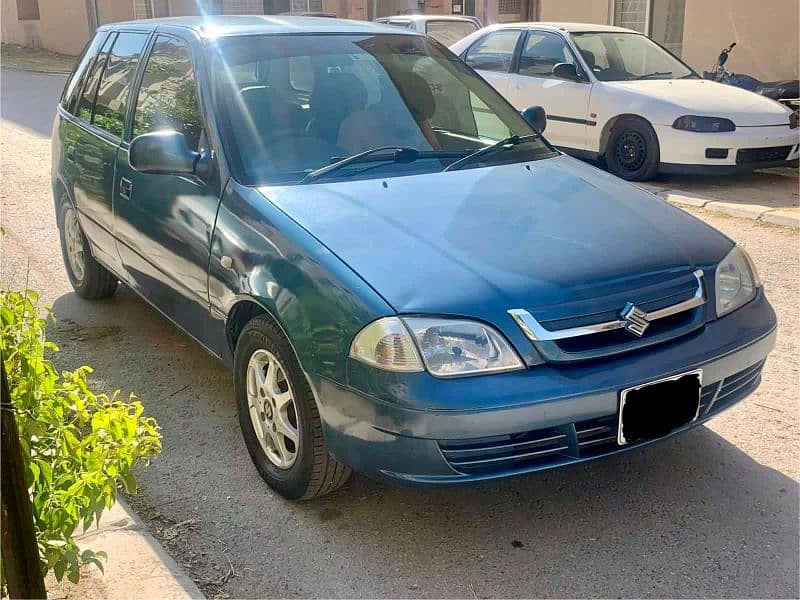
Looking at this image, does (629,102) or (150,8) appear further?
(150,8)

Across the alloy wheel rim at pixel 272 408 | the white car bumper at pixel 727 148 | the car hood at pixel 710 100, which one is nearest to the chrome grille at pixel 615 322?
the alloy wheel rim at pixel 272 408

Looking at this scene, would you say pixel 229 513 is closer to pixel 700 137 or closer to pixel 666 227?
pixel 666 227

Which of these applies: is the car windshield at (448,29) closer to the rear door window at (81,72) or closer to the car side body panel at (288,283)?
the rear door window at (81,72)

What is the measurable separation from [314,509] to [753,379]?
1729 millimetres

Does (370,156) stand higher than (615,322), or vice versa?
(370,156)

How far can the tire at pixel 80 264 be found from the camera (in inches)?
210

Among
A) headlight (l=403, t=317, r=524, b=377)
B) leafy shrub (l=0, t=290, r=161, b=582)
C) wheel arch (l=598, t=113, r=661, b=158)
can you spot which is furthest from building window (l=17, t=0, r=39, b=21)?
headlight (l=403, t=317, r=524, b=377)

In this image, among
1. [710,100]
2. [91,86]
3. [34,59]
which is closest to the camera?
[91,86]

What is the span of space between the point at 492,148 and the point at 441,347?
61.2 inches

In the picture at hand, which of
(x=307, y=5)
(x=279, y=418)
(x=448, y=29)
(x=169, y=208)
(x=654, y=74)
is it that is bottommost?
(x=279, y=418)

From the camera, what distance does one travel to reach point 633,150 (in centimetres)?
859

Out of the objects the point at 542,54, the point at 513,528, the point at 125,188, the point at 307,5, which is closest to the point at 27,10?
the point at 307,5

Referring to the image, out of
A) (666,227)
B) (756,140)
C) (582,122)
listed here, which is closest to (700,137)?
(756,140)

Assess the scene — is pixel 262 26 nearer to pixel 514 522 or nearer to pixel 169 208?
pixel 169 208
